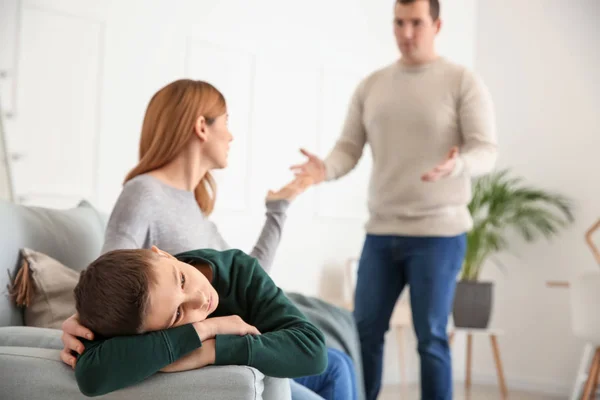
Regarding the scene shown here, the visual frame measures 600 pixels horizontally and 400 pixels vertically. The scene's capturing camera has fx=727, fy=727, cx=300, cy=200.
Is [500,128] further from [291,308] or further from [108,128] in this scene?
[291,308]

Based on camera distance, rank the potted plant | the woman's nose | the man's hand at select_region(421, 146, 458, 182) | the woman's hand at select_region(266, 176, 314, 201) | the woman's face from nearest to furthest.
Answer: the woman's nose < the woman's face < the woman's hand at select_region(266, 176, 314, 201) < the man's hand at select_region(421, 146, 458, 182) < the potted plant

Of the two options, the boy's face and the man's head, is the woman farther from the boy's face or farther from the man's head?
the man's head

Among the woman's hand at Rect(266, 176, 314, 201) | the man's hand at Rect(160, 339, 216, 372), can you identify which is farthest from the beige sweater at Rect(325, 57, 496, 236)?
the man's hand at Rect(160, 339, 216, 372)

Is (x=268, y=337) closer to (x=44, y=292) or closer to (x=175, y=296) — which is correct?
(x=175, y=296)

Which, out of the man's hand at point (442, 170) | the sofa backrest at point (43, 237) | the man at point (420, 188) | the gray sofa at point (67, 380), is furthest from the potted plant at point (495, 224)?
the gray sofa at point (67, 380)

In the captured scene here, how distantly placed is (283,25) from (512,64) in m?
1.77

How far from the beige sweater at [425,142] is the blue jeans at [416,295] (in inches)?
2.2

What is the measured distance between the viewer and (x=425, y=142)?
8.49ft

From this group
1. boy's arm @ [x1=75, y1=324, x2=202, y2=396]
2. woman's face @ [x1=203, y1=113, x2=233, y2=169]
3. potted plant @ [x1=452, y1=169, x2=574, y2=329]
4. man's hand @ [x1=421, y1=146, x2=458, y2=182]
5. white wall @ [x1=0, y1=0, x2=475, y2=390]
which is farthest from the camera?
potted plant @ [x1=452, y1=169, x2=574, y2=329]

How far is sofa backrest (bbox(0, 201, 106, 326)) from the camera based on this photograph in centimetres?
174

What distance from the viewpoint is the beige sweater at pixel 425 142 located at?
2.54 m

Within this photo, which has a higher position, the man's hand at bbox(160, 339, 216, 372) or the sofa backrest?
the sofa backrest

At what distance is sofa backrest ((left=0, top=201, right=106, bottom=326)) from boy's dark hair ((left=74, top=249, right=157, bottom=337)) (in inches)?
24.4

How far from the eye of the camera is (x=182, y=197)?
1.90 m
